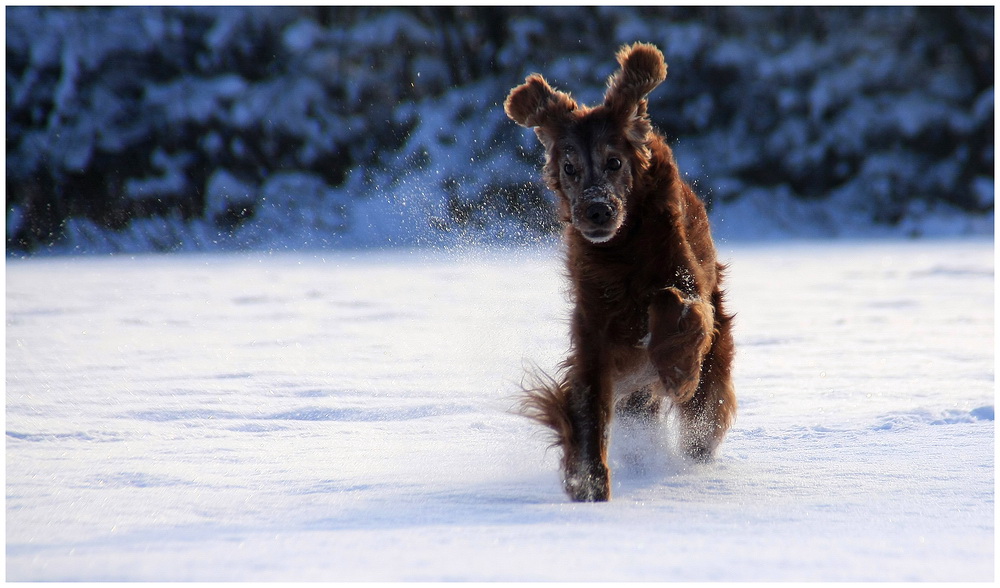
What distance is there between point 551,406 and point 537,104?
3.93 ft

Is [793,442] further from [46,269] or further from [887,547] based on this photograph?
[46,269]

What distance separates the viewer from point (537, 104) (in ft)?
12.0

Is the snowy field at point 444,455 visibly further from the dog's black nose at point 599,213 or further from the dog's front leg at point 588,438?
the dog's black nose at point 599,213

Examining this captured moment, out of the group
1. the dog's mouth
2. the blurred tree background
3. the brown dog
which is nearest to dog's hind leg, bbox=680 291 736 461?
the brown dog

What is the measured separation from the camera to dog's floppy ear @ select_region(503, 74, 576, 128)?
11.7 ft

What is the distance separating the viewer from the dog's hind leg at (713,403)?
3527mm

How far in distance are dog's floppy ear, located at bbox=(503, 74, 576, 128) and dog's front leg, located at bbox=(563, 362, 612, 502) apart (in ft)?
3.29

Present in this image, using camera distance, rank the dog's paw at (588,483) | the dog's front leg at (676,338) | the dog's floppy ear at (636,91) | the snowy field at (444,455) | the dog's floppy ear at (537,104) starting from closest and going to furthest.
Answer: the snowy field at (444,455) → the dog's paw at (588,483) → the dog's front leg at (676,338) → the dog's floppy ear at (636,91) → the dog's floppy ear at (537,104)

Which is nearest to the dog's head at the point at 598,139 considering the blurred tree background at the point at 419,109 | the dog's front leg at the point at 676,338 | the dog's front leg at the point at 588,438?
the dog's front leg at the point at 676,338

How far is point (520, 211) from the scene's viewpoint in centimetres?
1602

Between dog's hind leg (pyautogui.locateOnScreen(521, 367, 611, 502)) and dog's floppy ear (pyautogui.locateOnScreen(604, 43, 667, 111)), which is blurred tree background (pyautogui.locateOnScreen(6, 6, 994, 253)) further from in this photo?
dog's hind leg (pyautogui.locateOnScreen(521, 367, 611, 502))

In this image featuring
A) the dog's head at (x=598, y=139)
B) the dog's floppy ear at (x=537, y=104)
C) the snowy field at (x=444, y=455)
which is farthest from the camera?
the dog's floppy ear at (x=537, y=104)

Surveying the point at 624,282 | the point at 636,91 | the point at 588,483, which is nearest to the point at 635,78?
the point at 636,91

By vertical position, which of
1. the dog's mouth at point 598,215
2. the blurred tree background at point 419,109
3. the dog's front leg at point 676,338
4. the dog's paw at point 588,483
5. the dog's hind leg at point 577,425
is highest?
the blurred tree background at point 419,109
